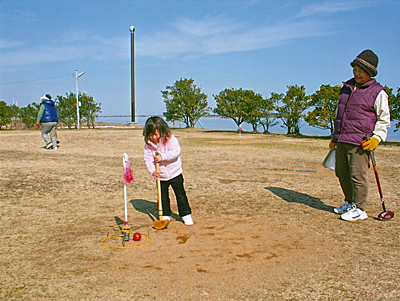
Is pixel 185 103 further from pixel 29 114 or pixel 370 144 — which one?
pixel 370 144

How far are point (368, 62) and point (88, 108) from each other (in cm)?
3879

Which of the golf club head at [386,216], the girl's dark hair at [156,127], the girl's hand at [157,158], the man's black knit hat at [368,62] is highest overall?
the man's black knit hat at [368,62]

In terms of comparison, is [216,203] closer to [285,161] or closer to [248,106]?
[285,161]

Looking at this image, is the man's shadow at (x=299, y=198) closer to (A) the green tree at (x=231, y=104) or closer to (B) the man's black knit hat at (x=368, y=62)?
(B) the man's black knit hat at (x=368, y=62)

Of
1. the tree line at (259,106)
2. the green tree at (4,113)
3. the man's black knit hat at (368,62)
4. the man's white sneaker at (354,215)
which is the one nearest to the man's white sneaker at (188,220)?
the man's white sneaker at (354,215)

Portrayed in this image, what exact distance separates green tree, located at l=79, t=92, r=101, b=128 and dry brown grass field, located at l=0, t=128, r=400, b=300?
3394cm

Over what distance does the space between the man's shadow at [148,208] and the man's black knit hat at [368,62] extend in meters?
3.21

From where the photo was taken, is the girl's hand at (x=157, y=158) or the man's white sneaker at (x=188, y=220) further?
the man's white sneaker at (x=188, y=220)

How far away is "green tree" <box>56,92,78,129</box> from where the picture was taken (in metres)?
40.2

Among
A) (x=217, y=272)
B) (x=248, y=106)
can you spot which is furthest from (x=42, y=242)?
(x=248, y=106)

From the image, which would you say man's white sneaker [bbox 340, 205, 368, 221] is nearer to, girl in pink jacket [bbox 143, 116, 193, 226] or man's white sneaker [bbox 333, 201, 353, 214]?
man's white sneaker [bbox 333, 201, 353, 214]

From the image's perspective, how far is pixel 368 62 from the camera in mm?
4762

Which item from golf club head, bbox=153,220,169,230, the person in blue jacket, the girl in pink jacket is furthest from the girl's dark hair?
the person in blue jacket

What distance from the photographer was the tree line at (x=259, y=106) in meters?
24.1
